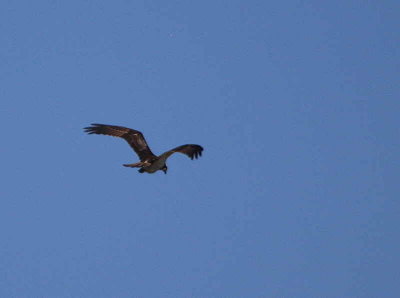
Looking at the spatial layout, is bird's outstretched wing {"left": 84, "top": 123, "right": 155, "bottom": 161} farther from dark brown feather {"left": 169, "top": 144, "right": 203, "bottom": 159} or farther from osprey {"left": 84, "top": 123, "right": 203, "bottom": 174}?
dark brown feather {"left": 169, "top": 144, "right": 203, "bottom": 159}

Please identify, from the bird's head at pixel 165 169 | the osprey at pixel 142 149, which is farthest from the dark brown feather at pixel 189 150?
the bird's head at pixel 165 169

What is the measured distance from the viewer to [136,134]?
928 inches

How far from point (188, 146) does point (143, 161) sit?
6.77 ft

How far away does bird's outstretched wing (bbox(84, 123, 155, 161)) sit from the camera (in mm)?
23247

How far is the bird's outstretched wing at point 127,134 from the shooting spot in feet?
76.3

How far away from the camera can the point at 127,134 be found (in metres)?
23.7

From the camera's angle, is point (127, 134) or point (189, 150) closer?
point (189, 150)

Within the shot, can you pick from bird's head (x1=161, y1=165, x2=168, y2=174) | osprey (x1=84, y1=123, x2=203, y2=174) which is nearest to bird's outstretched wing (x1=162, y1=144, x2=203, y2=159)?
osprey (x1=84, y1=123, x2=203, y2=174)

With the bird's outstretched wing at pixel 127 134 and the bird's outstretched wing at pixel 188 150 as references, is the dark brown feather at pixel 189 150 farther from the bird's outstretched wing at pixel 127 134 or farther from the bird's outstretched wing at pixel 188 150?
the bird's outstretched wing at pixel 127 134

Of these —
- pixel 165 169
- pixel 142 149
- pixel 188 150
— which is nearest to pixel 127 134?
pixel 142 149

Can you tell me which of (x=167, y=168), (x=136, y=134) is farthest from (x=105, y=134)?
(x=167, y=168)

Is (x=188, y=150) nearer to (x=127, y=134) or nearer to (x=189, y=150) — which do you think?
(x=189, y=150)

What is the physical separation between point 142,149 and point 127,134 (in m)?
0.94

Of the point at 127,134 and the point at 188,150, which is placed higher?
the point at 127,134
